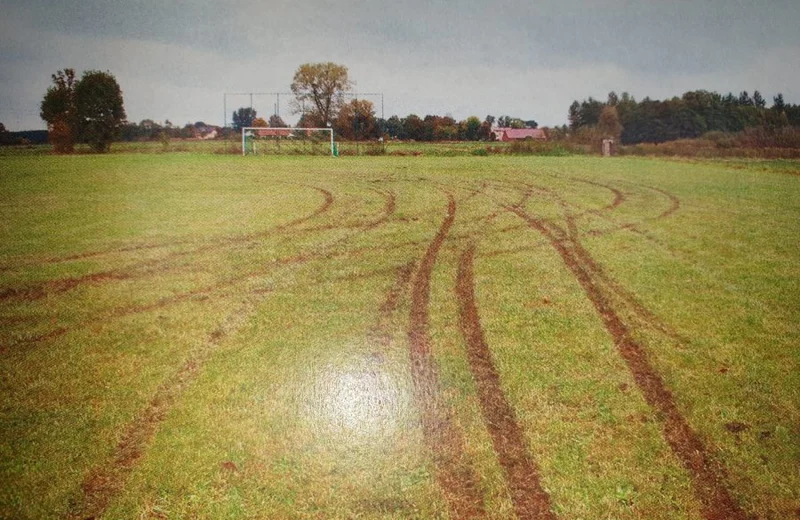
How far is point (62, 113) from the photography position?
82.2 ft

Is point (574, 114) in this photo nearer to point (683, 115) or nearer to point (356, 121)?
point (683, 115)

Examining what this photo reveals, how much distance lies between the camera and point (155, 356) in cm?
487

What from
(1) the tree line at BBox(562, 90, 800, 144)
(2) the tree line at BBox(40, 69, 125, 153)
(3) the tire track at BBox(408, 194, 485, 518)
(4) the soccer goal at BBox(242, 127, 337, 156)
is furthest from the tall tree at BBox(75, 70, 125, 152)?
(1) the tree line at BBox(562, 90, 800, 144)

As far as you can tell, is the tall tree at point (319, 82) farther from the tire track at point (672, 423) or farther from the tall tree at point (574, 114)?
the tall tree at point (574, 114)

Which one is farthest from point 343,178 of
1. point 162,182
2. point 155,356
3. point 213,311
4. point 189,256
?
point 155,356

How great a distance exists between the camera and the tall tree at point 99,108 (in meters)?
23.2

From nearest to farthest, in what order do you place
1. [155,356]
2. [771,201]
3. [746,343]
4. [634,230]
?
[155,356] → [746,343] → [634,230] → [771,201]

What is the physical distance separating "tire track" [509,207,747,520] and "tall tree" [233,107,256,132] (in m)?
54.6

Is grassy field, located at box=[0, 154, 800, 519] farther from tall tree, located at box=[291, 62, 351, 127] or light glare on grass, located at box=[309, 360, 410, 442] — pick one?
tall tree, located at box=[291, 62, 351, 127]

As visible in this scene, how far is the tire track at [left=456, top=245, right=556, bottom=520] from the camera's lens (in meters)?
3.06

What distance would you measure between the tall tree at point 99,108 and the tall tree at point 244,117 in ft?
83.5

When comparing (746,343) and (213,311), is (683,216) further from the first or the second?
(213,311)

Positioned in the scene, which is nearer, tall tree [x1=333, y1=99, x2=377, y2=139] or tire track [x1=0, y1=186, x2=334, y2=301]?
tire track [x1=0, y1=186, x2=334, y2=301]

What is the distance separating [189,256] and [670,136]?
122416 millimetres
